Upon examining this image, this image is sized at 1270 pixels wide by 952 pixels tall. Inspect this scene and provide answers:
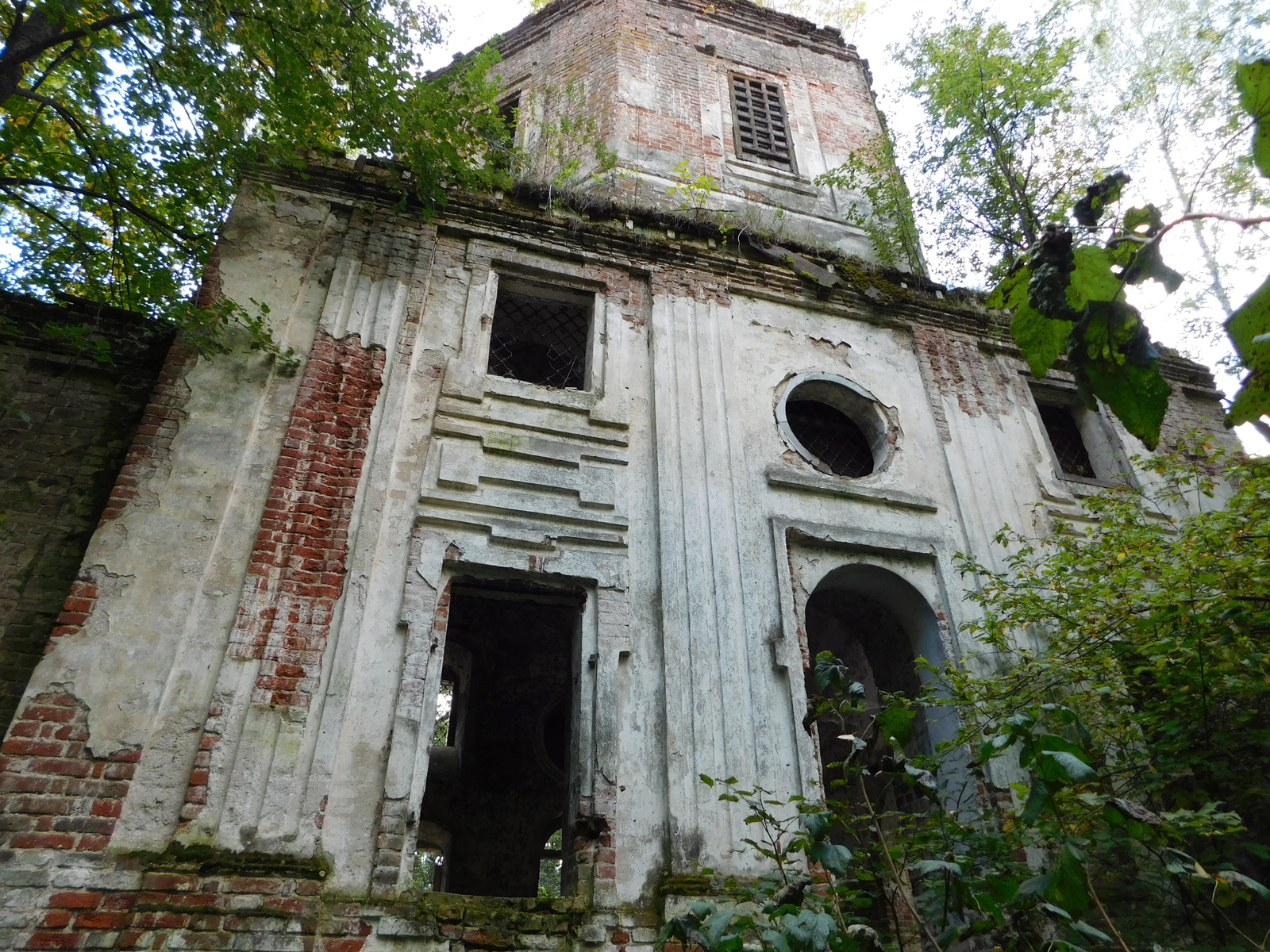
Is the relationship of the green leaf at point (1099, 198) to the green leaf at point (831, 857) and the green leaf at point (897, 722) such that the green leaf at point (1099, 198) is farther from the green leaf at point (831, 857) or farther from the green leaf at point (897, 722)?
the green leaf at point (831, 857)

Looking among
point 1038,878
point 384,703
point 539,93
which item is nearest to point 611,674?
point 384,703

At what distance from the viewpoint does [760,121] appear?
11.0 m

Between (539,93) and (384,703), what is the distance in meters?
8.79

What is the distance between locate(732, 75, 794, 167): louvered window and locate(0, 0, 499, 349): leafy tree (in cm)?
431

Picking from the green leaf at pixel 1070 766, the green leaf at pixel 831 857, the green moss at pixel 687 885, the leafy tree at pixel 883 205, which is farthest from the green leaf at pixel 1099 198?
the leafy tree at pixel 883 205

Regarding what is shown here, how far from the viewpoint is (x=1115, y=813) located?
276 centimetres

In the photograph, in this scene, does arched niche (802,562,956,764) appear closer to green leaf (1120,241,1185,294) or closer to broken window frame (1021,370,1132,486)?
broken window frame (1021,370,1132,486)

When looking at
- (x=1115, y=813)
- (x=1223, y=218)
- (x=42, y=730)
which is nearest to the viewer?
(x=1223, y=218)

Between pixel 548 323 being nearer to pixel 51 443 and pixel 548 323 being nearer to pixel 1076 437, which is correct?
pixel 51 443

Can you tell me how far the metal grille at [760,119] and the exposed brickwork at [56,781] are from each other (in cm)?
923

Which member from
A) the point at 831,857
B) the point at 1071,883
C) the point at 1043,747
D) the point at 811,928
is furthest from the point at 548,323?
the point at 1071,883

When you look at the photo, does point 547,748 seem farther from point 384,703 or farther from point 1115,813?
point 1115,813

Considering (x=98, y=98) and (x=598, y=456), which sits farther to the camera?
(x=598, y=456)

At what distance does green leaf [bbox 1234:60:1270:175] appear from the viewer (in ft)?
2.91
